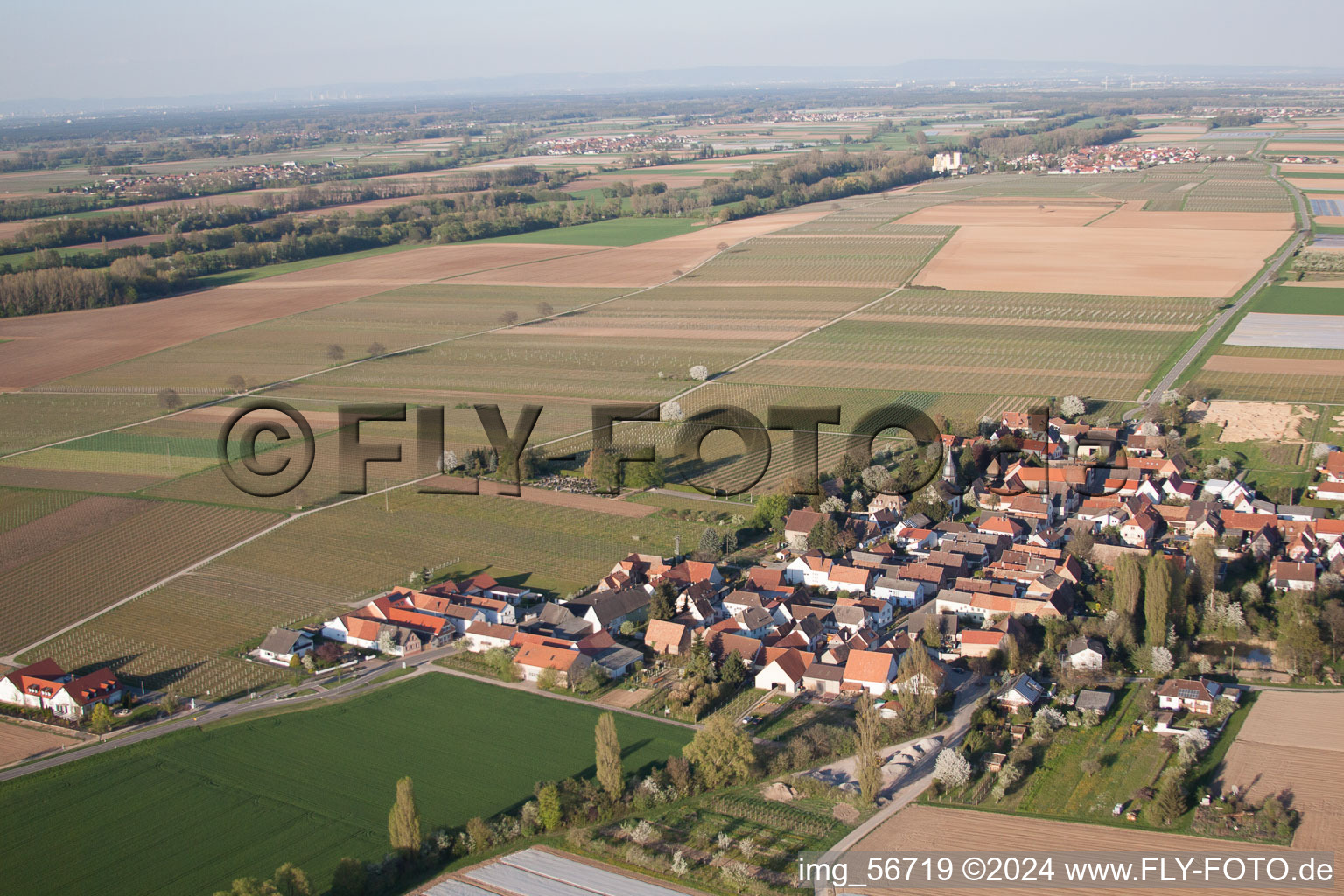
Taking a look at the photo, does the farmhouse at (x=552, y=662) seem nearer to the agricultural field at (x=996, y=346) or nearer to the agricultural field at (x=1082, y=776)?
the agricultural field at (x=1082, y=776)

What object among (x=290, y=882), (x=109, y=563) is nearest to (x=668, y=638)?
(x=290, y=882)

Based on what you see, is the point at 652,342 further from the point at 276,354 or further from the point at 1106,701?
the point at 1106,701

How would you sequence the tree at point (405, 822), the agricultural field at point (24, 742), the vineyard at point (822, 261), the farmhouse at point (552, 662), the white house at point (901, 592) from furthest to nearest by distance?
1. the vineyard at point (822, 261)
2. the white house at point (901, 592)
3. the farmhouse at point (552, 662)
4. the agricultural field at point (24, 742)
5. the tree at point (405, 822)

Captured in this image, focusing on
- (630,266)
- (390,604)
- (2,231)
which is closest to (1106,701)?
(390,604)

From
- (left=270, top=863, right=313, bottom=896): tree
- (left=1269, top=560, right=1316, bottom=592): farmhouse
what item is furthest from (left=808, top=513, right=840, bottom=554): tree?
(left=270, top=863, right=313, bottom=896): tree

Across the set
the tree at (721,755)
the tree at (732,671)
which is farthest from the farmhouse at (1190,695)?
the tree at (721,755)

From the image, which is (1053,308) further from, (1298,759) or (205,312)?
(205,312)
